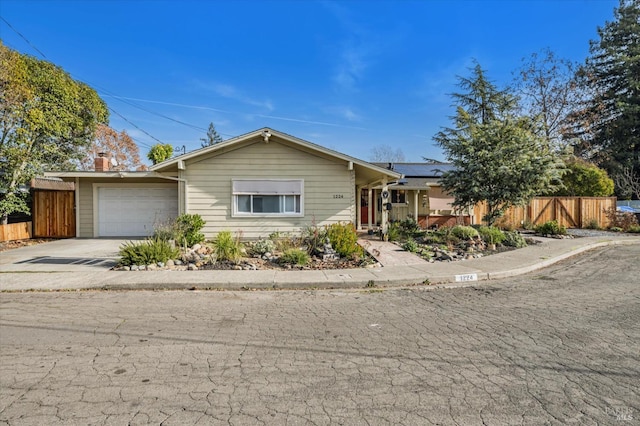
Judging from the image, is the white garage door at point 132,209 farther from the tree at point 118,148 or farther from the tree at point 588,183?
the tree at point 588,183

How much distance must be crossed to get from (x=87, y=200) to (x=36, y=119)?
3699mm

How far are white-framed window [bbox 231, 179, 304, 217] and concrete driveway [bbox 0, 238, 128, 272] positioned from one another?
4452 mm

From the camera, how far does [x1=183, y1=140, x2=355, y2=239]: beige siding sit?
12.5 meters

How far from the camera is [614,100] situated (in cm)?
2948

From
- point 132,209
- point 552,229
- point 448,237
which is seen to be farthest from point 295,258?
point 552,229

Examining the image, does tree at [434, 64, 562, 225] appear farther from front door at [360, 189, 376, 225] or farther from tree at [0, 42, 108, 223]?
tree at [0, 42, 108, 223]

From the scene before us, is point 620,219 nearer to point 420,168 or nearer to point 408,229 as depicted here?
point 420,168

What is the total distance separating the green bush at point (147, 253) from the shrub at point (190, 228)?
1463 mm

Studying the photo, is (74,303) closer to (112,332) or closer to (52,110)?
(112,332)

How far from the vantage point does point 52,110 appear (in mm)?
15734

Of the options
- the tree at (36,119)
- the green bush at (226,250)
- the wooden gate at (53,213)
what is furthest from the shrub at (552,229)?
the tree at (36,119)

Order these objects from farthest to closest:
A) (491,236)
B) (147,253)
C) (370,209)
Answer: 1. (370,209)
2. (491,236)
3. (147,253)

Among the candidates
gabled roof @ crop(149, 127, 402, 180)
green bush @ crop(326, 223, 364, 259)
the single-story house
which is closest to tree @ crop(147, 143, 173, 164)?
the single-story house

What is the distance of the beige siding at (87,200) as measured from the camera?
14.9m
